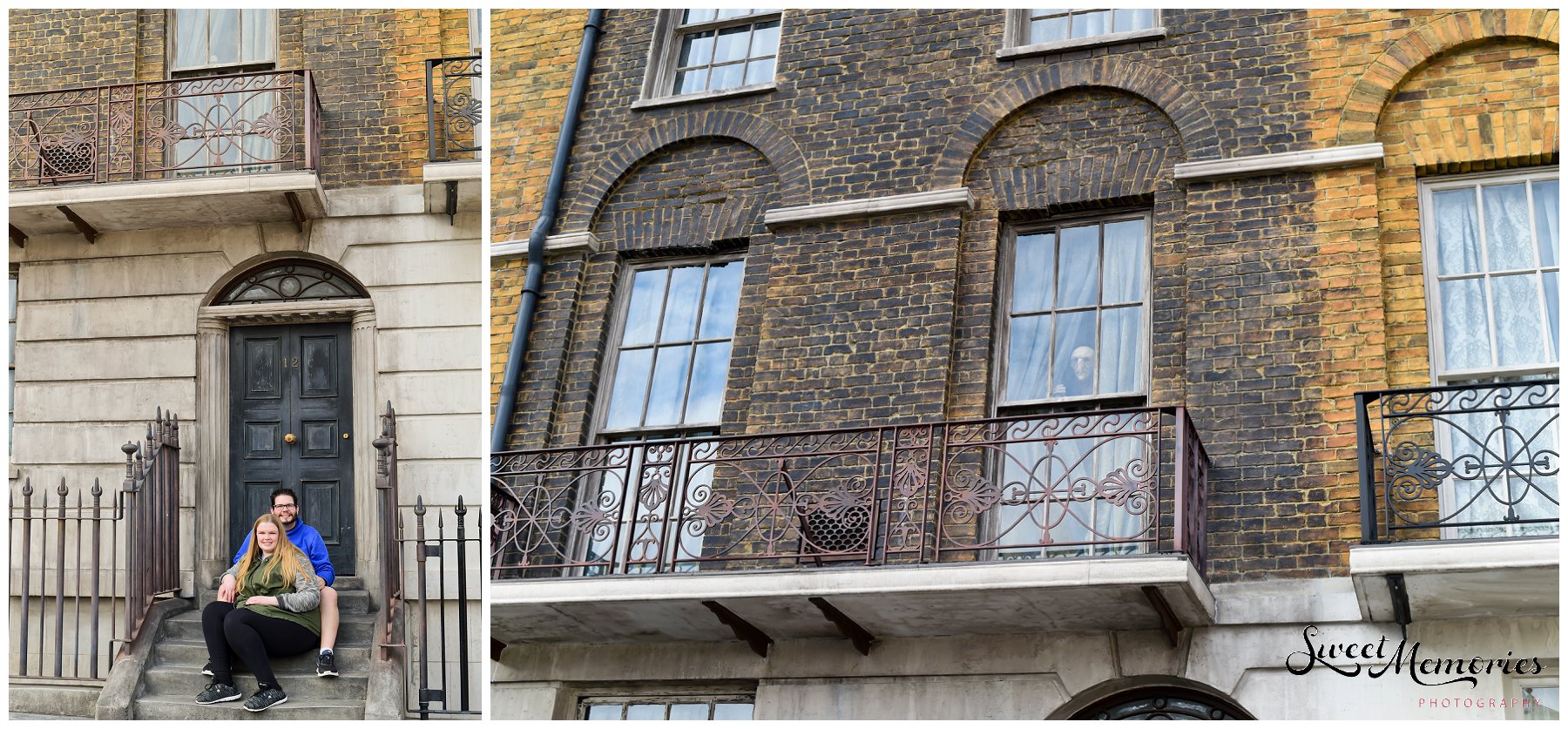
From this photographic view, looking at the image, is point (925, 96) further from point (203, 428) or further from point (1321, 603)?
point (203, 428)

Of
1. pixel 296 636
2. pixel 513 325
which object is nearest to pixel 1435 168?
pixel 513 325

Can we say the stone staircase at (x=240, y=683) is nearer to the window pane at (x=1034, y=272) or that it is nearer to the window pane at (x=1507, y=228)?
the window pane at (x=1034, y=272)

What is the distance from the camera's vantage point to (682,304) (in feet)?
39.7

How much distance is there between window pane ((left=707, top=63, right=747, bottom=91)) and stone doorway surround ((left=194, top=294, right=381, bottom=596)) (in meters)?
3.30

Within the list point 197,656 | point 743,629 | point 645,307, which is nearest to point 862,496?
point 743,629

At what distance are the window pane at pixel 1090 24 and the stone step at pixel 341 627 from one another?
261 inches

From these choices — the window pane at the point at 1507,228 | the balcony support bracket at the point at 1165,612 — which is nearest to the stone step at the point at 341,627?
the balcony support bracket at the point at 1165,612

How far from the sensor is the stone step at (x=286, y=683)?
1077cm

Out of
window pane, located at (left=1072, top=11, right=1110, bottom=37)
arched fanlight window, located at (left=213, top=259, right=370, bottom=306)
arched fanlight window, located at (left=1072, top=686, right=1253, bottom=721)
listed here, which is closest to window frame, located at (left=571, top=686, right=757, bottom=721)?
arched fanlight window, located at (left=1072, top=686, right=1253, bottom=721)

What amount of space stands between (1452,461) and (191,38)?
10.7 metres

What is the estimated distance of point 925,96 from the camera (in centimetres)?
1191

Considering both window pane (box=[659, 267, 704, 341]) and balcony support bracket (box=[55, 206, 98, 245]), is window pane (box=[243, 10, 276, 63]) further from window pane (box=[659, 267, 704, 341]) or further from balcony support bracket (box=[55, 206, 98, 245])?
window pane (box=[659, 267, 704, 341])

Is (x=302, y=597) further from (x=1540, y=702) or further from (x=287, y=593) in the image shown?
(x=1540, y=702)

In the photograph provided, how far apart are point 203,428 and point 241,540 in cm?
95
